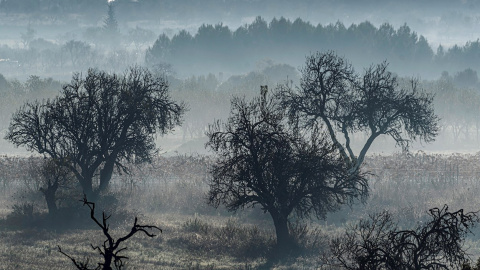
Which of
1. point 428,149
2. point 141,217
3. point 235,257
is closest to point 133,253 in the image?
point 235,257

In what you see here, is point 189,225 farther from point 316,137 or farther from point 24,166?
point 24,166

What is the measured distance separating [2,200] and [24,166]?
736cm

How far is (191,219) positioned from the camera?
4016 centimetres

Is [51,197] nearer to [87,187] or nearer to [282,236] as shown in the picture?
[87,187]

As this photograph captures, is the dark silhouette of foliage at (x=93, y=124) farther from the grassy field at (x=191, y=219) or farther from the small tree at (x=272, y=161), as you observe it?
the small tree at (x=272, y=161)

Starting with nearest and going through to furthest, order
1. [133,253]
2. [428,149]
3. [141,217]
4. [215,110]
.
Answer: [133,253] → [141,217] → [428,149] → [215,110]

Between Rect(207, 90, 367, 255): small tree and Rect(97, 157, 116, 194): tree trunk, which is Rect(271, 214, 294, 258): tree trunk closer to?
Rect(207, 90, 367, 255): small tree

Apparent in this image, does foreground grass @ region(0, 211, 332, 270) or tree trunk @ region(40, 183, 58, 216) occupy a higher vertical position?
tree trunk @ region(40, 183, 58, 216)

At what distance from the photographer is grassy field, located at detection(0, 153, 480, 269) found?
96.4 feet

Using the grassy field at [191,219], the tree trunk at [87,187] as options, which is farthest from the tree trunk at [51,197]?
the tree trunk at [87,187]

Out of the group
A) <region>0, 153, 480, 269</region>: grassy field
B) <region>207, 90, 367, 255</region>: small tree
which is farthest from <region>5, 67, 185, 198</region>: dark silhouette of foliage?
<region>207, 90, 367, 255</region>: small tree

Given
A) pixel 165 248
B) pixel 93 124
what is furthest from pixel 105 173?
pixel 165 248

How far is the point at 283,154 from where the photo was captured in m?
30.4

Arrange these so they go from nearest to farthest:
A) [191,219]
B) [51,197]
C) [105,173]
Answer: [51,197] < [191,219] < [105,173]
